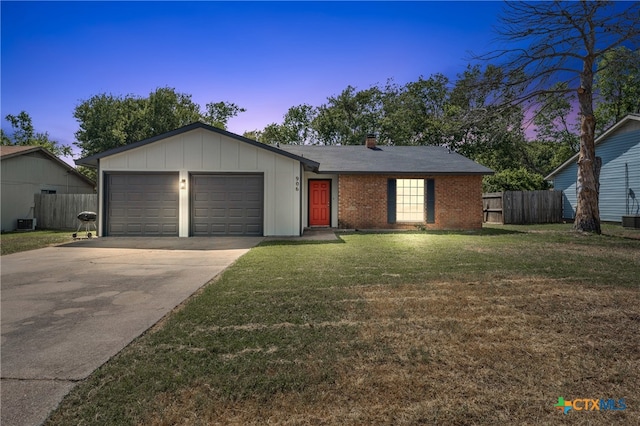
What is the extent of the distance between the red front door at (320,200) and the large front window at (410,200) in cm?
307

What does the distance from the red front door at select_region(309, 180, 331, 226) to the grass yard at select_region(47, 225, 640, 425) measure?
9.80m

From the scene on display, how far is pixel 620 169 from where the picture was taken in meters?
17.0

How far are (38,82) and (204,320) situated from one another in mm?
24372

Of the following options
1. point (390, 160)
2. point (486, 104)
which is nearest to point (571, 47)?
point (486, 104)

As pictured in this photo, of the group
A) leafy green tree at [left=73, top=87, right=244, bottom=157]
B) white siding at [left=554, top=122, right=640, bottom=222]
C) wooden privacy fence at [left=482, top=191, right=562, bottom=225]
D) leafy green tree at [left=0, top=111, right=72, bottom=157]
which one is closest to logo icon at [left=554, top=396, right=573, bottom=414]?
wooden privacy fence at [left=482, top=191, right=562, bottom=225]

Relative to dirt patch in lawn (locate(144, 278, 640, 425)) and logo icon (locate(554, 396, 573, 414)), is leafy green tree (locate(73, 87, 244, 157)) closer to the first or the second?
Answer: dirt patch in lawn (locate(144, 278, 640, 425))

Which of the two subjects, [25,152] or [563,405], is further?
[25,152]

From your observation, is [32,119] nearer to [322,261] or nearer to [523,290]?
[322,261]

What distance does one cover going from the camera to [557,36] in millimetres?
11258

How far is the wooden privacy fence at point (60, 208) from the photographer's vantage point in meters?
16.4

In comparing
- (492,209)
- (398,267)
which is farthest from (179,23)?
(492,209)

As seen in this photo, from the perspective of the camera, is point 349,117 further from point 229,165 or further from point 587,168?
point 587,168

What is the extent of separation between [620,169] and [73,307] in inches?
900

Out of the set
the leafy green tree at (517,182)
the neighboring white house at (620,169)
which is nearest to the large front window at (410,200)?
the leafy green tree at (517,182)
